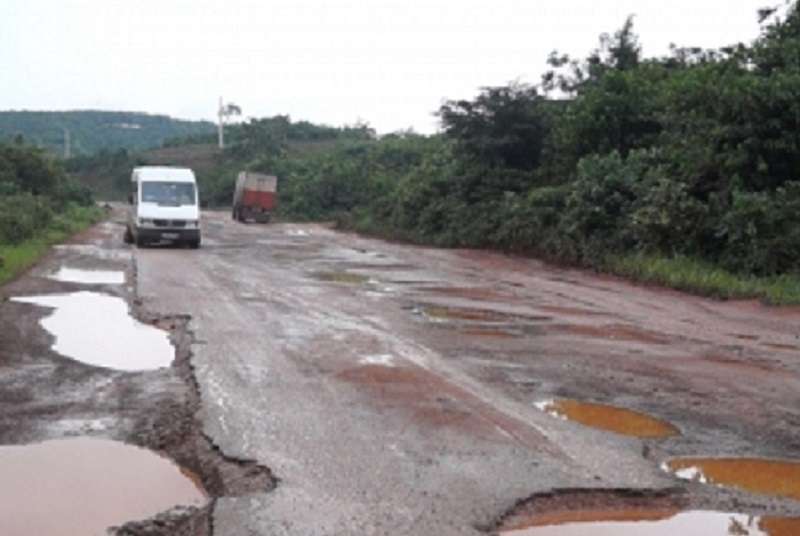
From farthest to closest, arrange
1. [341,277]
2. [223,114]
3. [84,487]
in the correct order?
[223,114] → [341,277] → [84,487]

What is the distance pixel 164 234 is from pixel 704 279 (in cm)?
1467

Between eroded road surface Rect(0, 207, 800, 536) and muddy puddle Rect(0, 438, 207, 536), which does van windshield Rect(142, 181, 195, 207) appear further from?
muddy puddle Rect(0, 438, 207, 536)

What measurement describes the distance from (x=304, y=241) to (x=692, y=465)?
25.7 metres

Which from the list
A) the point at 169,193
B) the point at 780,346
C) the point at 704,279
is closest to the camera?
the point at 780,346

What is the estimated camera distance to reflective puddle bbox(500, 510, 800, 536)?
4.64 metres

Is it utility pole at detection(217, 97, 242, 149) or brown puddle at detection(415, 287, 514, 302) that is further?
utility pole at detection(217, 97, 242, 149)

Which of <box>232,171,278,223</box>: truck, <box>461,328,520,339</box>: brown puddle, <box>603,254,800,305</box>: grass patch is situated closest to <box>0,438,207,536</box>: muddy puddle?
<box>461,328,520,339</box>: brown puddle

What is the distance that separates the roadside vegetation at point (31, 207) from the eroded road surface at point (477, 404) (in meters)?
6.61

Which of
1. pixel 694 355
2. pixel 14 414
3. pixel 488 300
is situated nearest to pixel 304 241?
pixel 488 300

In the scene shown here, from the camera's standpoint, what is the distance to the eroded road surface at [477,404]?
4863 millimetres

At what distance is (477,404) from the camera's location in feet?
23.3

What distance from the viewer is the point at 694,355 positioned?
996 centimetres

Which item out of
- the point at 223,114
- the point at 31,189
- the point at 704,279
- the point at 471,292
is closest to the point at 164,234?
the point at 471,292

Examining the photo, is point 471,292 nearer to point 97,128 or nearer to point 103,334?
point 103,334
